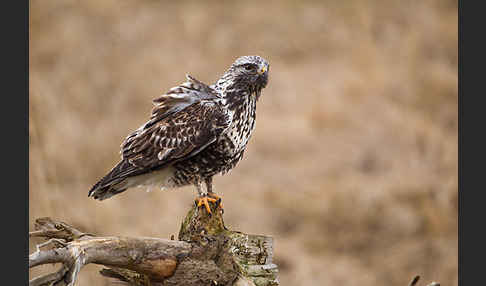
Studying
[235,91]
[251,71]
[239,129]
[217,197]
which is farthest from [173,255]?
[251,71]

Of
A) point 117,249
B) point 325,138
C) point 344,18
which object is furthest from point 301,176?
point 117,249

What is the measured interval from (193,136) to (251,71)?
63 centimetres

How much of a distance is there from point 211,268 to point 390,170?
5.76m

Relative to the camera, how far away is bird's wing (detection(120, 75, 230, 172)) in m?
4.32

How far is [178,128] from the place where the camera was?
4.38 m

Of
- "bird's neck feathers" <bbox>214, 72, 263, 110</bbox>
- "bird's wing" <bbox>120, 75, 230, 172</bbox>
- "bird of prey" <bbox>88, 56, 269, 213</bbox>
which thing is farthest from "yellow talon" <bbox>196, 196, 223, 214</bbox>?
"bird's neck feathers" <bbox>214, 72, 263, 110</bbox>

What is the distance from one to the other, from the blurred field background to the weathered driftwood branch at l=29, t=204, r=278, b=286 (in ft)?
11.0

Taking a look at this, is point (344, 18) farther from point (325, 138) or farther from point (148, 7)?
point (148, 7)

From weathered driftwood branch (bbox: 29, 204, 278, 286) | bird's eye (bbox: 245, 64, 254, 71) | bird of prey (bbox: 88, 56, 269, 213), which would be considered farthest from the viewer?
bird's eye (bbox: 245, 64, 254, 71)

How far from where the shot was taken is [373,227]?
8.59 m

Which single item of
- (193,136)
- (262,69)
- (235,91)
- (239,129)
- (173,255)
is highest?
(262,69)

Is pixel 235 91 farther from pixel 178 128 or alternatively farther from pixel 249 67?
pixel 178 128

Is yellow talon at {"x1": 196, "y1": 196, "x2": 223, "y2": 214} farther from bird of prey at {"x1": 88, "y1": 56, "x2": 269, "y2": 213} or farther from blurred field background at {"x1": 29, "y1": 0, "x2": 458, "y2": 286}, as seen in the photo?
blurred field background at {"x1": 29, "y1": 0, "x2": 458, "y2": 286}

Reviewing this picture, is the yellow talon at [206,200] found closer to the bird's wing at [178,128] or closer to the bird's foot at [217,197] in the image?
the bird's foot at [217,197]
